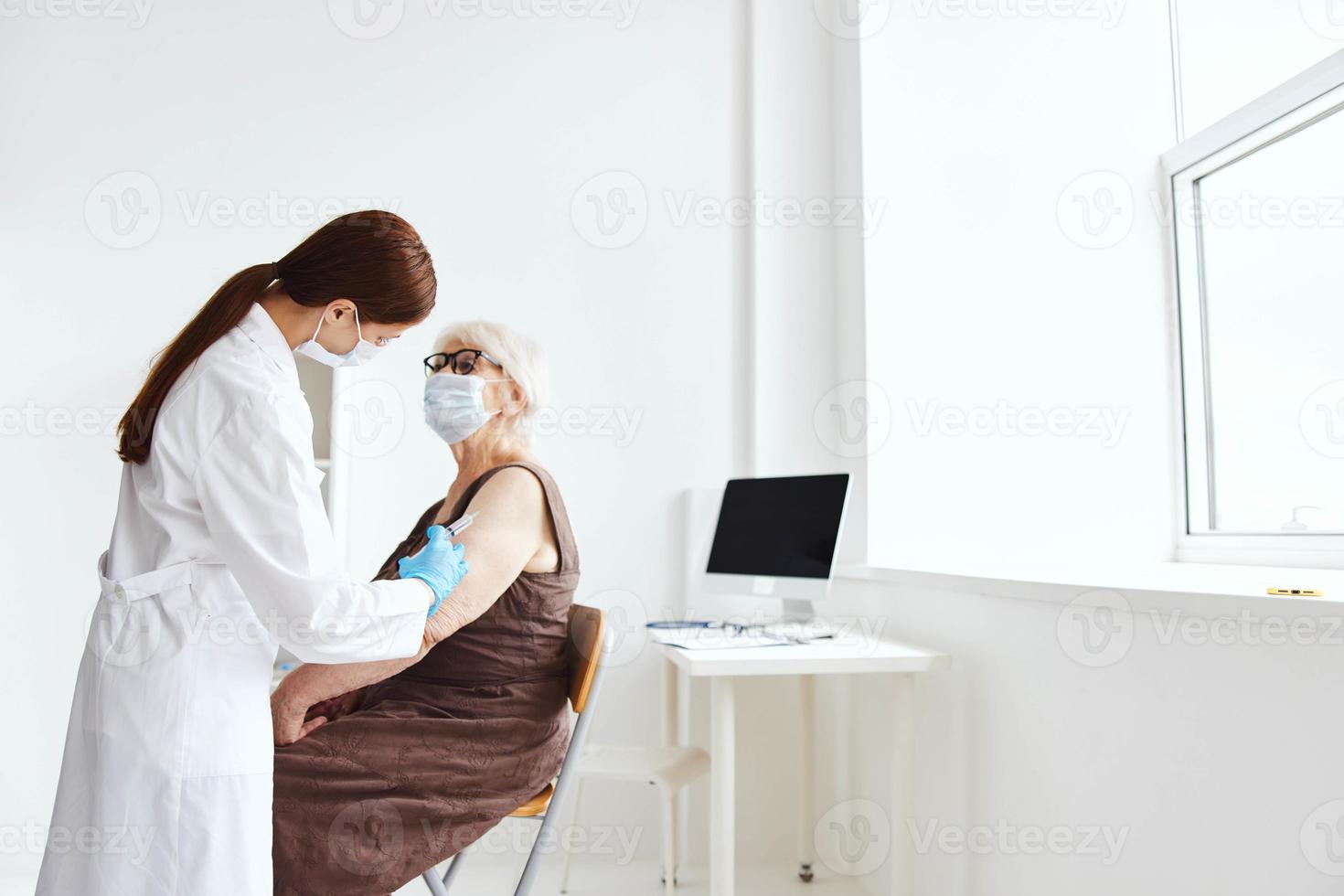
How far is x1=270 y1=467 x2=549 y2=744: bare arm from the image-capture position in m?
1.58

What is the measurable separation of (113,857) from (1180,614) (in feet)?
4.82

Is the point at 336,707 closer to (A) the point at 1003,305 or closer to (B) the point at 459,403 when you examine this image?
(B) the point at 459,403

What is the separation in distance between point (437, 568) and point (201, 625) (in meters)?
0.35

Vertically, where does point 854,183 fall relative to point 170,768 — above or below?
above

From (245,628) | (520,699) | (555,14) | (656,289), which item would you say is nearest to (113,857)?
(245,628)

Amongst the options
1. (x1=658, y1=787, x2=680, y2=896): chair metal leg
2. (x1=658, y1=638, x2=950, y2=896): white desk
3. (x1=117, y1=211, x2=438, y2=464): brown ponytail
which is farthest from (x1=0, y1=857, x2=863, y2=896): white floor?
(x1=117, y1=211, x2=438, y2=464): brown ponytail

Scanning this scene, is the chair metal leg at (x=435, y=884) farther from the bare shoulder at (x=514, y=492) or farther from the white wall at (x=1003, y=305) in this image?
the white wall at (x=1003, y=305)

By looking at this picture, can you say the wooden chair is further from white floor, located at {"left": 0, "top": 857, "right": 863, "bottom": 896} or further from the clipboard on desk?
white floor, located at {"left": 0, "top": 857, "right": 863, "bottom": 896}

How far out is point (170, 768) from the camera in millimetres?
1136

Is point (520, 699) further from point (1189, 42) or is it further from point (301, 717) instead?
point (1189, 42)

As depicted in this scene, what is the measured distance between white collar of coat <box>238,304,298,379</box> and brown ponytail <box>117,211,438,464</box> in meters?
0.01

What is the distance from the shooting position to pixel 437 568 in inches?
56.3

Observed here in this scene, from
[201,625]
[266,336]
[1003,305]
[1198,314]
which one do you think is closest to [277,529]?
[201,625]

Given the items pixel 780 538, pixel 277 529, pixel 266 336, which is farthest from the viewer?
pixel 780 538
